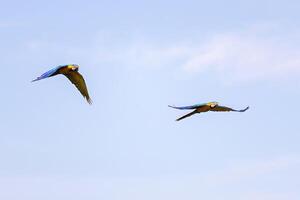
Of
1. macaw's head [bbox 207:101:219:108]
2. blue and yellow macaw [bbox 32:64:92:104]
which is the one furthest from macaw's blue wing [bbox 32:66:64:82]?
macaw's head [bbox 207:101:219:108]

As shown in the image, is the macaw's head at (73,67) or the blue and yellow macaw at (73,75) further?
the macaw's head at (73,67)

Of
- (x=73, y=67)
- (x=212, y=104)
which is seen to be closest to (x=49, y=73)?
(x=73, y=67)

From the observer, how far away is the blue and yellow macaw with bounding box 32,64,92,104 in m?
54.0

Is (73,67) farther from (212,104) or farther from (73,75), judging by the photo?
(212,104)

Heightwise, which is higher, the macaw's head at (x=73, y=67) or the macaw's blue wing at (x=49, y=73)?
the macaw's head at (x=73, y=67)

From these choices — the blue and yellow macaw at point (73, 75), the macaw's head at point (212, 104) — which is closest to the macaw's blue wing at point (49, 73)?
the blue and yellow macaw at point (73, 75)

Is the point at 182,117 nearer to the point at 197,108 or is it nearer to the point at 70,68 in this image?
the point at 197,108

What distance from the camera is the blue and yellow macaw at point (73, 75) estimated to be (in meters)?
54.0

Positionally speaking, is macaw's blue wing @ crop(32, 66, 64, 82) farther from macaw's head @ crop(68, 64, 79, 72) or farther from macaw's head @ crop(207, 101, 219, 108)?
macaw's head @ crop(207, 101, 219, 108)

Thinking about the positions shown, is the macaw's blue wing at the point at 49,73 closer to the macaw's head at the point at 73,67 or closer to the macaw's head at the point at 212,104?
the macaw's head at the point at 73,67

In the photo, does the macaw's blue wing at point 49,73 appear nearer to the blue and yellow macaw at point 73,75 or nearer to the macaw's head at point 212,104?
the blue and yellow macaw at point 73,75

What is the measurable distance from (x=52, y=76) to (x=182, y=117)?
15785 millimetres

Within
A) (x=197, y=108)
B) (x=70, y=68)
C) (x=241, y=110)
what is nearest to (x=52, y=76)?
(x=70, y=68)

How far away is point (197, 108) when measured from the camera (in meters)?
62.3
